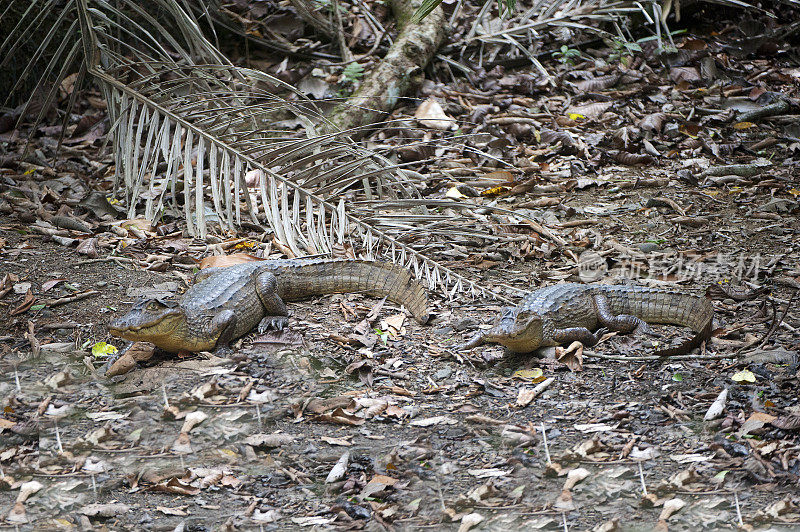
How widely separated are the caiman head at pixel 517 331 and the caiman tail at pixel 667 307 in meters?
0.82

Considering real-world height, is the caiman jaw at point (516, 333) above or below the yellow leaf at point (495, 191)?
below

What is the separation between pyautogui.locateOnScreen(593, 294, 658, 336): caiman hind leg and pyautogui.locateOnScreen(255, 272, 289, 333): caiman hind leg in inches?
77.7

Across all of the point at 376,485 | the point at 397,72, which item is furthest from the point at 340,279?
the point at 397,72

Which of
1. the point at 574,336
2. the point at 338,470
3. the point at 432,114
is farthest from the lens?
the point at 432,114

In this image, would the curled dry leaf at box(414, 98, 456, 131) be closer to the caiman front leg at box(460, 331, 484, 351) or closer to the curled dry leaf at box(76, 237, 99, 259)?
the curled dry leaf at box(76, 237, 99, 259)

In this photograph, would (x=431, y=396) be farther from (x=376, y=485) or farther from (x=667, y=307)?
(x=667, y=307)

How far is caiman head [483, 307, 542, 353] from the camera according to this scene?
3932mm

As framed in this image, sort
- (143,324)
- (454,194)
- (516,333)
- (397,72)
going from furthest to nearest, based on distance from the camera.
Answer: (397,72)
(454,194)
(516,333)
(143,324)

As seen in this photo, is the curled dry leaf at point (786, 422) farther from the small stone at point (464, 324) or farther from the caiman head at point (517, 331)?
the small stone at point (464, 324)

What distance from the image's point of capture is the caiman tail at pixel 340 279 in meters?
4.72

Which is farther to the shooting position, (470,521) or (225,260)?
(225,260)

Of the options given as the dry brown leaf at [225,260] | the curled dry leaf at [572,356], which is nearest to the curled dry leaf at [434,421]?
the curled dry leaf at [572,356]

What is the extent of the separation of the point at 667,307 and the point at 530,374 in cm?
116

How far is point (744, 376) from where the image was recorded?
3529mm
